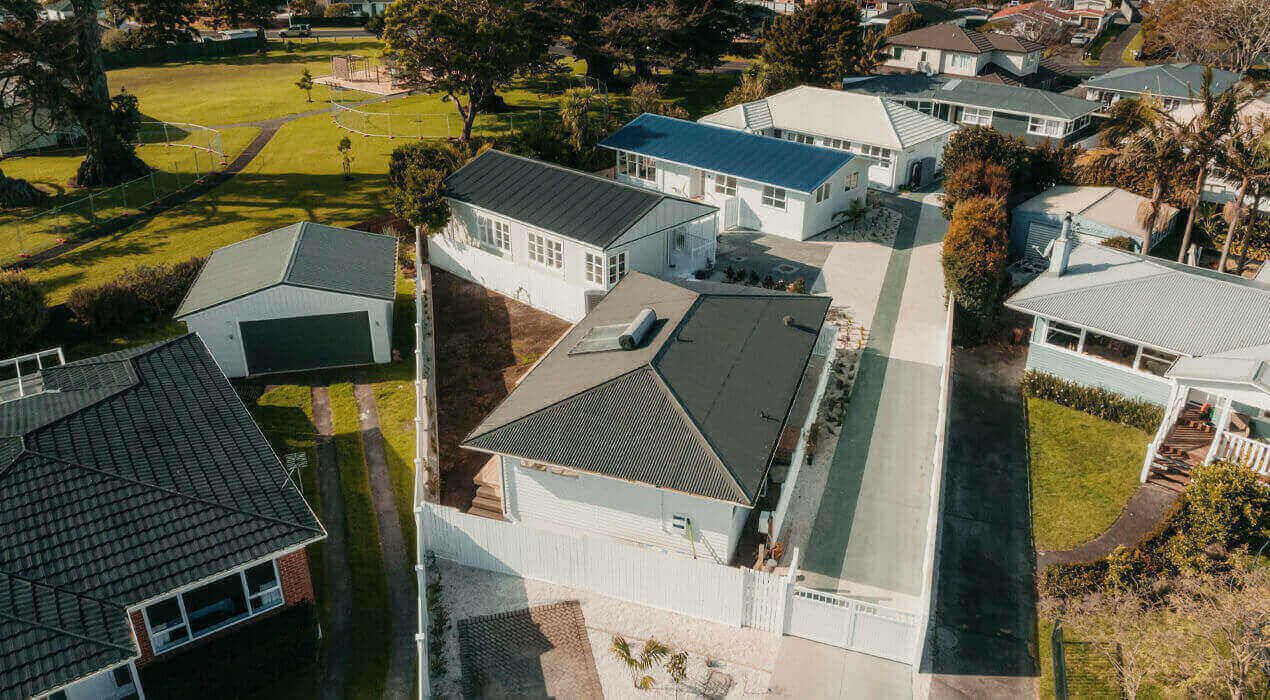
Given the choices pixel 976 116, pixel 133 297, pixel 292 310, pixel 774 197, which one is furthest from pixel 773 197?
pixel 133 297

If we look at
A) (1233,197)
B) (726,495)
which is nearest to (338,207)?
(726,495)

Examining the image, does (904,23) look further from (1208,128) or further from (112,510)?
(112,510)

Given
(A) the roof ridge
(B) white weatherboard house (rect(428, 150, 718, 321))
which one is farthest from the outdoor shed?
(A) the roof ridge

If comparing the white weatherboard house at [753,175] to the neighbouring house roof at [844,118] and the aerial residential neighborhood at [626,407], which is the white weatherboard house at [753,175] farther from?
the neighbouring house roof at [844,118]

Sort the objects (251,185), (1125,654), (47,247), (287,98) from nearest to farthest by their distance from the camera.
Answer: (1125,654) < (47,247) < (251,185) < (287,98)

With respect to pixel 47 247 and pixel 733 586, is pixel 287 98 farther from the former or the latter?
pixel 733 586

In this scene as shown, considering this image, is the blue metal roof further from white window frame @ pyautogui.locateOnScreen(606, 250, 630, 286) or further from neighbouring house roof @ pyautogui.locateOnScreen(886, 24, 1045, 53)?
neighbouring house roof @ pyautogui.locateOnScreen(886, 24, 1045, 53)

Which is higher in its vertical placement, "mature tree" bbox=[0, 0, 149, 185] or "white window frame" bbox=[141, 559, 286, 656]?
"mature tree" bbox=[0, 0, 149, 185]
